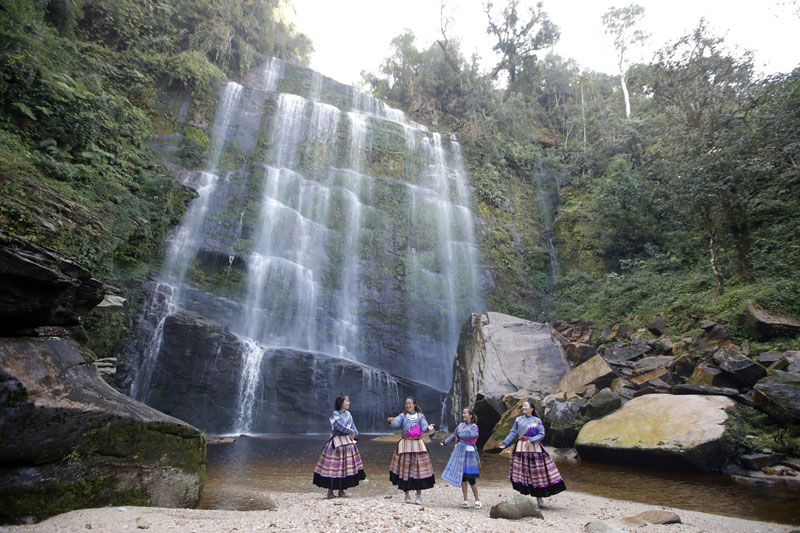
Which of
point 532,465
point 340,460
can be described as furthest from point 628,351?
point 340,460

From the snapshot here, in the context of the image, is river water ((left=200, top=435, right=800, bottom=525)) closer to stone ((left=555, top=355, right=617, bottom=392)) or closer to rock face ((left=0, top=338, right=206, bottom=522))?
rock face ((left=0, top=338, right=206, bottom=522))

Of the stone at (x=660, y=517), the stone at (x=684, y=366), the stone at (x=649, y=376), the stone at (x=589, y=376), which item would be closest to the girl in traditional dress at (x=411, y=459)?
the stone at (x=660, y=517)

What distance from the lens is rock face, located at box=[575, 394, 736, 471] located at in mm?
7176

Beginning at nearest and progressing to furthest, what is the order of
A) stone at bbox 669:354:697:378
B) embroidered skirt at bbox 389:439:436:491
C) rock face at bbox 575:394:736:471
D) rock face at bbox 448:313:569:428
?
1. embroidered skirt at bbox 389:439:436:491
2. rock face at bbox 575:394:736:471
3. stone at bbox 669:354:697:378
4. rock face at bbox 448:313:569:428

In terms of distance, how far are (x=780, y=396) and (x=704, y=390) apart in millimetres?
1275

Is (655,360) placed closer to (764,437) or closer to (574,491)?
(764,437)

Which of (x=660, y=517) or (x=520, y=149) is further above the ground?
(x=520, y=149)

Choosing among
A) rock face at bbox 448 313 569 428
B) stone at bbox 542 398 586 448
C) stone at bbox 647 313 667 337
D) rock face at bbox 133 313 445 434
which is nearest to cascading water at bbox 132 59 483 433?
rock face at bbox 133 313 445 434

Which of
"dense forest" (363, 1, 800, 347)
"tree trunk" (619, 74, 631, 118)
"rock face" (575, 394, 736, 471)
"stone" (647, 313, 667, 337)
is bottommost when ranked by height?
"rock face" (575, 394, 736, 471)

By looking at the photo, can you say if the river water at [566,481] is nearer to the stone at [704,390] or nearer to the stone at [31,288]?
the stone at [704,390]

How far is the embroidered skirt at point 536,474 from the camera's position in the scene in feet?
18.0

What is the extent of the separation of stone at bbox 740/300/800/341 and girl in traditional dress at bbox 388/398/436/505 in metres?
9.26

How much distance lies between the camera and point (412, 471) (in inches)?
223

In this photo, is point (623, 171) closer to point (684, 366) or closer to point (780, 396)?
point (684, 366)
